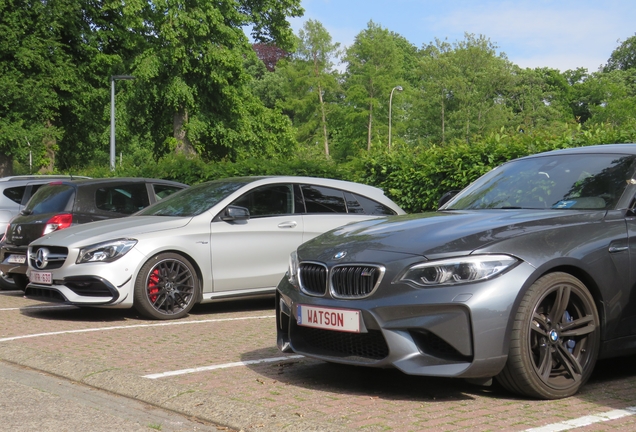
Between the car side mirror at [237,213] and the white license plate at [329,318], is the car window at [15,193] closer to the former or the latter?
the car side mirror at [237,213]

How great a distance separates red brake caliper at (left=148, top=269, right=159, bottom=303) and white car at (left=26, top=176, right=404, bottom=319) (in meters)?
0.01

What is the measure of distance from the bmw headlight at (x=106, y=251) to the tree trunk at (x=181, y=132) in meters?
27.7

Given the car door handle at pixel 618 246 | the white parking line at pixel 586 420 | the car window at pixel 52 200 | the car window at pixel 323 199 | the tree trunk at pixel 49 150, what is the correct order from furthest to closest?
the tree trunk at pixel 49 150
the car window at pixel 52 200
the car window at pixel 323 199
the car door handle at pixel 618 246
the white parking line at pixel 586 420

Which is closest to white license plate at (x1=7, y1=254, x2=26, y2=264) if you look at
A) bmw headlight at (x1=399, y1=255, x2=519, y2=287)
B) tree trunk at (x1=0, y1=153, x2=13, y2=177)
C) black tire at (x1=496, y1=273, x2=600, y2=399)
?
bmw headlight at (x1=399, y1=255, x2=519, y2=287)


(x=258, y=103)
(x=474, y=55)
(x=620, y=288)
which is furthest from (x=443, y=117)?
(x=620, y=288)

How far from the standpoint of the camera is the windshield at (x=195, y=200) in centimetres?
1007

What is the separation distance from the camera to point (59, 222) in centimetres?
1170

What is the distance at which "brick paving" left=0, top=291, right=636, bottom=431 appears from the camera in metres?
4.82

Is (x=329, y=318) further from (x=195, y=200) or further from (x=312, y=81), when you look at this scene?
(x=312, y=81)

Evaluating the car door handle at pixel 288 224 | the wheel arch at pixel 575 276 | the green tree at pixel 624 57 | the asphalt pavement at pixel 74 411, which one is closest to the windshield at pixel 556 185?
the wheel arch at pixel 575 276

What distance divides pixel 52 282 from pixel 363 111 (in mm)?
63211

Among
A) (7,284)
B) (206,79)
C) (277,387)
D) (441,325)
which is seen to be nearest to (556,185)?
(441,325)

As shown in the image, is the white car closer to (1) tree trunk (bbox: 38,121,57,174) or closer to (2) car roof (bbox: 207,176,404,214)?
(2) car roof (bbox: 207,176,404,214)

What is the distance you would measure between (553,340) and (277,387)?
1.75 metres
